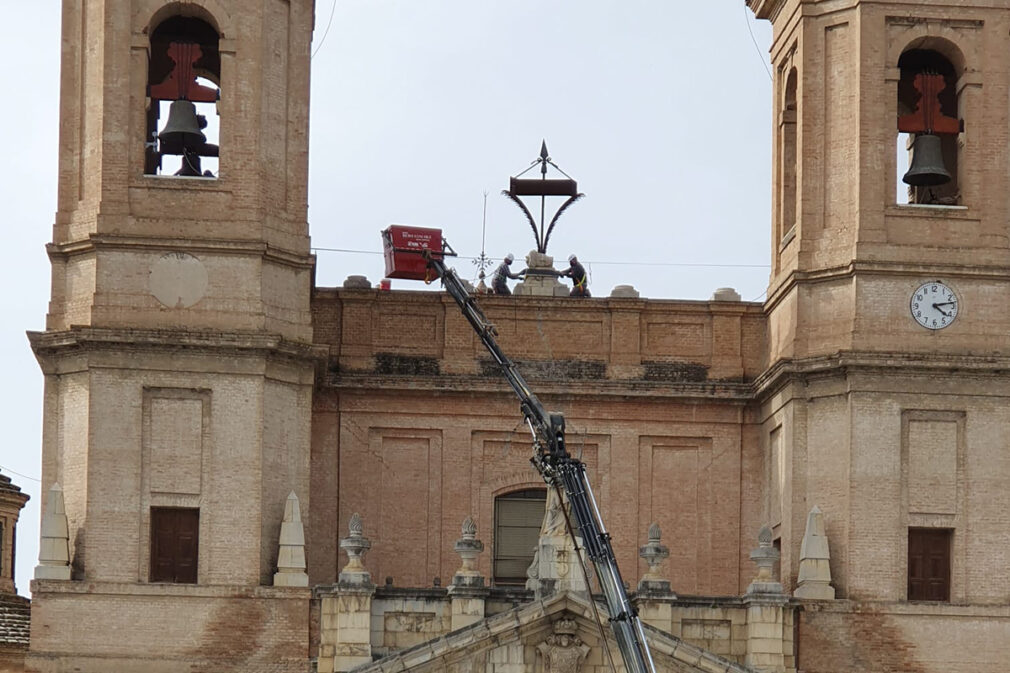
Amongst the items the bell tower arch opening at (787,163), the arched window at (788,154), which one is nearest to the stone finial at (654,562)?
the bell tower arch opening at (787,163)

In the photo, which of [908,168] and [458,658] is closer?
[458,658]

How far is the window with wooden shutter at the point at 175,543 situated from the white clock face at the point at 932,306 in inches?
486

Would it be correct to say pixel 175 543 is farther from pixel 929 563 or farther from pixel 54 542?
pixel 929 563

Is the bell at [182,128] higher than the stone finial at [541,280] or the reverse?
higher

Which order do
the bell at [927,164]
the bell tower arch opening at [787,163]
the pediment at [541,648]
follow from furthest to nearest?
1. the bell tower arch opening at [787,163]
2. the bell at [927,164]
3. the pediment at [541,648]

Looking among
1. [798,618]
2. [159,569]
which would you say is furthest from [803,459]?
[159,569]

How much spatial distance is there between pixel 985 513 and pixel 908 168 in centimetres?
738

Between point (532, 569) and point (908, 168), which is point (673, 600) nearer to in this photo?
point (532, 569)

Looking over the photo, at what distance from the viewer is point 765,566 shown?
51656mm

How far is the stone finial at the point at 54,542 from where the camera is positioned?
51.2 metres

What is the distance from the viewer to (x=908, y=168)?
56844 mm

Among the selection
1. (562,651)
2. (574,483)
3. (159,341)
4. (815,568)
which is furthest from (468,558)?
(159,341)

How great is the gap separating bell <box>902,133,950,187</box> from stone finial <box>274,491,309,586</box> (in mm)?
12034

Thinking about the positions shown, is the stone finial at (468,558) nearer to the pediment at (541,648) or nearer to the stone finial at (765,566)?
the pediment at (541,648)
